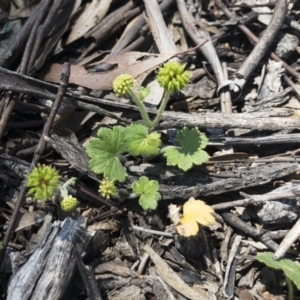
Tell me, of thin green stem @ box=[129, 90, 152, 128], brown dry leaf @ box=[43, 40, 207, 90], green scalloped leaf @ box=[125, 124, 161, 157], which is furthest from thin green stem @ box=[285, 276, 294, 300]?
brown dry leaf @ box=[43, 40, 207, 90]

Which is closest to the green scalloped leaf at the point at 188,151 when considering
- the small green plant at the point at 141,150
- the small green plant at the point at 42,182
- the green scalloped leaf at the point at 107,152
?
the small green plant at the point at 141,150

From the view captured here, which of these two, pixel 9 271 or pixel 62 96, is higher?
pixel 62 96

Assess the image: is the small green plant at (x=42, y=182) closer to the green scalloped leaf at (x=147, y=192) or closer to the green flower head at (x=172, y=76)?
the green scalloped leaf at (x=147, y=192)

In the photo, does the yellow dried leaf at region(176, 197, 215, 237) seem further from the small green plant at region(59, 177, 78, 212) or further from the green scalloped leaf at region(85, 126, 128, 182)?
the small green plant at region(59, 177, 78, 212)

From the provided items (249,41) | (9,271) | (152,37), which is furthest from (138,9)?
(9,271)

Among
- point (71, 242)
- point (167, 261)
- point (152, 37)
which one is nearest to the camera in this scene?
point (71, 242)

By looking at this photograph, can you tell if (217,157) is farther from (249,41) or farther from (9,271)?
(9,271)
